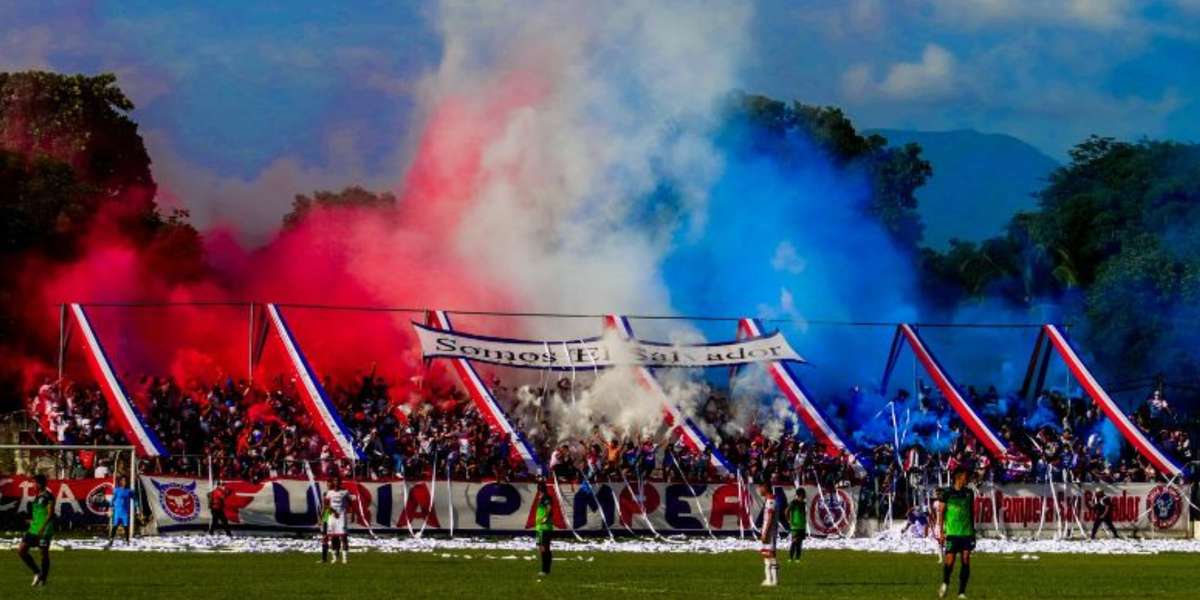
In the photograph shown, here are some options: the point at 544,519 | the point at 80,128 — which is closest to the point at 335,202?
the point at 80,128

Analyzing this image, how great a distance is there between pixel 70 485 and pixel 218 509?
3845mm

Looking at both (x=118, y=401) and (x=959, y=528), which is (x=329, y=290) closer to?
(x=118, y=401)

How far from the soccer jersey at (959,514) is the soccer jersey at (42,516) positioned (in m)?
14.1

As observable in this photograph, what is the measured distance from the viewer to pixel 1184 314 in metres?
75.2

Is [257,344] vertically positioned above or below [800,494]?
above

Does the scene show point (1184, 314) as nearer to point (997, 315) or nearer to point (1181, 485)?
point (997, 315)

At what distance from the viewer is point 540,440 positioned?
54156mm

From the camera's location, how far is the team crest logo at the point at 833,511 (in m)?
53.9

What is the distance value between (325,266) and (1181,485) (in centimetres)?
2634

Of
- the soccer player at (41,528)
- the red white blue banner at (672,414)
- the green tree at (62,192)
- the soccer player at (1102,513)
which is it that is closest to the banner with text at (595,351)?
the red white blue banner at (672,414)

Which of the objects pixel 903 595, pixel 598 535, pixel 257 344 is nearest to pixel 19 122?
pixel 257 344

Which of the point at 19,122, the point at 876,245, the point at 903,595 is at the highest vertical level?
the point at 19,122

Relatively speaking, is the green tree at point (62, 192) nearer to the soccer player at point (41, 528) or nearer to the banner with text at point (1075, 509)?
the banner with text at point (1075, 509)

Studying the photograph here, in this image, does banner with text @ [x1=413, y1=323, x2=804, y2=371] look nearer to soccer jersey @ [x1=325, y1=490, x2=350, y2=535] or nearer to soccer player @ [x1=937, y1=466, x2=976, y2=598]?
soccer jersey @ [x1=325, y1=490, x2=350, y2=535]
